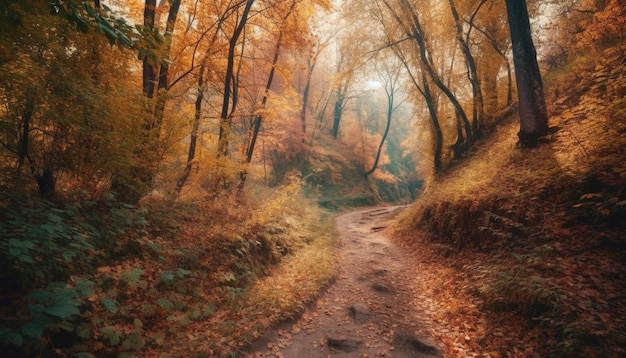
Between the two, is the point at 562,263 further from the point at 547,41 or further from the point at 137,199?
the point at 547,41

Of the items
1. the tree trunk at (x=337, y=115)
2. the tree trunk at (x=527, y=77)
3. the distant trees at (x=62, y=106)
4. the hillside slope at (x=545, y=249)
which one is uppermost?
the tree trunk at (x=337, y=115)

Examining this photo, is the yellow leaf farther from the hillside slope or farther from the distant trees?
the hillside slope

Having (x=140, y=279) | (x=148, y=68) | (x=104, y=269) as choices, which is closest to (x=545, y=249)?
(x=140, y=279)

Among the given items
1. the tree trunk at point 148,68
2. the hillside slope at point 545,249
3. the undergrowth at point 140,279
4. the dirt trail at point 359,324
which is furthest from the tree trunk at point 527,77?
the tree trunk at point 148,68

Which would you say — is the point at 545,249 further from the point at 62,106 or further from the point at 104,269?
the point at 62,106

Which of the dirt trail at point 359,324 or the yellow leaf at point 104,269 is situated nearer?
the yellow leaf at point 104,269

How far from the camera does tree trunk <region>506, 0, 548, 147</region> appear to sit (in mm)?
8352

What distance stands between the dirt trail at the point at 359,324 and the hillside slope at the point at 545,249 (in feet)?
2.01

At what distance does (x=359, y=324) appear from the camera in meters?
5.82

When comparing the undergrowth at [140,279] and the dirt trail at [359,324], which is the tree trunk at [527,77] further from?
the undergrowth at [140,279]

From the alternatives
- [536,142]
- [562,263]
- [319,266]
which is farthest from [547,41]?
[319,266]

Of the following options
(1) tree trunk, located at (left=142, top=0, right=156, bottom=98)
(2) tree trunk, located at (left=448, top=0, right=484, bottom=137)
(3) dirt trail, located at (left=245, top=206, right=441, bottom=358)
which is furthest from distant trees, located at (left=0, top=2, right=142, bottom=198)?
(2) tree trunk, located at (left=448, top=0, right=484, bottom=137)

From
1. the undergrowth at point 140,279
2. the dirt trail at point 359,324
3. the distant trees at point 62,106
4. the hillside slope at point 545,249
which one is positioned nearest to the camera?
the undergrowth at point 140,279

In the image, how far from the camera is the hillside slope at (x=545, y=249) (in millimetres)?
4227
